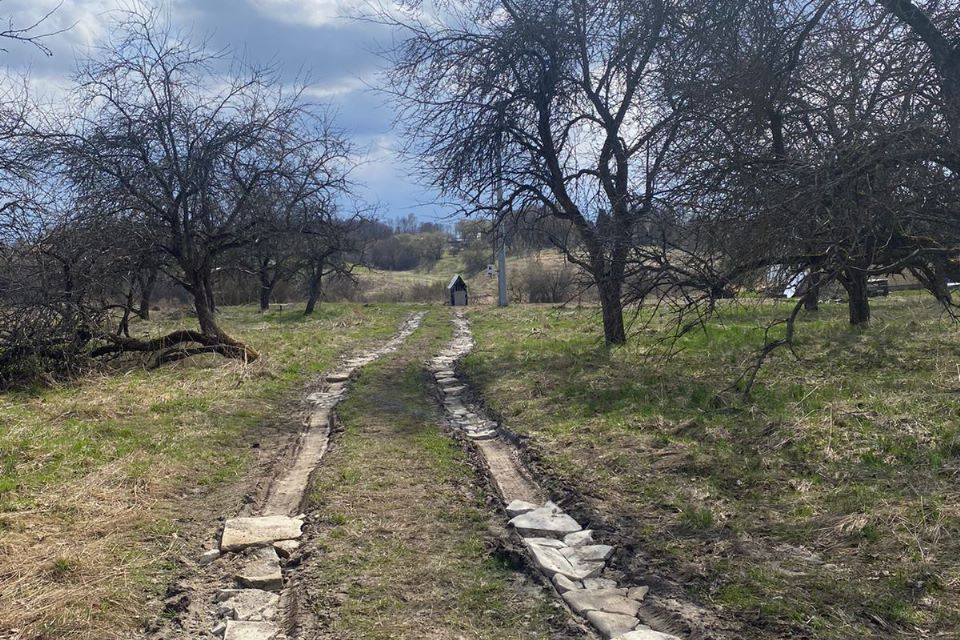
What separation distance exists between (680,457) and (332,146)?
1104 centimetres

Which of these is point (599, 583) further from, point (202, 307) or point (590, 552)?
point (202, 307)

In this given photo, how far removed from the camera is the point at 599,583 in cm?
431

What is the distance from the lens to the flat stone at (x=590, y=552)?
15.3ft

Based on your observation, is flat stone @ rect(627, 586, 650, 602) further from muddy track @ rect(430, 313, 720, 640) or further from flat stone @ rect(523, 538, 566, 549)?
flat stone @ rect(523, 538, 566, 549)

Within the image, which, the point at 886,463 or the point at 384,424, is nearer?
the point at 886,463

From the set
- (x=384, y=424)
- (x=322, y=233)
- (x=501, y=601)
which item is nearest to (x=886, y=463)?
(x=501, y=601)

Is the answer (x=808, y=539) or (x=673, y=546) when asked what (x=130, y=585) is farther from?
(x=808, y=539)

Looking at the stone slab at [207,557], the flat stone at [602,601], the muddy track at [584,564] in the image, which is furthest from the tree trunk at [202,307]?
the flat stone at [602,601]

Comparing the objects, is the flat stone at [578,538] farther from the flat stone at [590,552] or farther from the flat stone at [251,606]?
the flat stone at [251,606]

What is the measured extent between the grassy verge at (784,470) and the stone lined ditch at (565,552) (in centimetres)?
30

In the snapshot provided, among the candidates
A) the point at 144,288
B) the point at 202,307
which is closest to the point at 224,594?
the point at 202,307

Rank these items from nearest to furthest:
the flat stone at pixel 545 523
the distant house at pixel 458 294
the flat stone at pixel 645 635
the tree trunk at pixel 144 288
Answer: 1. the flat stone at pixel 645 635
2. the flat stone at pixel 545 523
3. the tree trunk at pixel 144 288
4. the distant house at pixel 458 294

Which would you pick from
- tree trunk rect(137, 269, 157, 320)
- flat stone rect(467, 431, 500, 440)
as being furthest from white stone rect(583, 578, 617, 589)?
tree trunk rect(137, 269, 157, 320)

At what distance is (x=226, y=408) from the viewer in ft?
31.2
